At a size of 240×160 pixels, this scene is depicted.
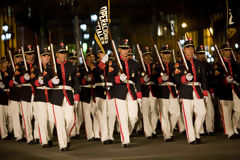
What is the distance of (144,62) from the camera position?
1438 cm

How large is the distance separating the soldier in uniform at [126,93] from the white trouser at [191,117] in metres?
1.16

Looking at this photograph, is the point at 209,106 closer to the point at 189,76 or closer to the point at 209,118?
the point at 209,118

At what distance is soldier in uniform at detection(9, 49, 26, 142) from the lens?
1438 cm

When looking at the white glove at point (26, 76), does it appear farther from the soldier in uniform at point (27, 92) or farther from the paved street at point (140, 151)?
the paved street at point (140, 151)

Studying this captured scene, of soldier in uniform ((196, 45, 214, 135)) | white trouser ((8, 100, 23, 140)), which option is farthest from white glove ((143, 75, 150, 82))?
white trouser ((8, 100, 23, 140))

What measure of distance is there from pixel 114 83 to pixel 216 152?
10.4ft

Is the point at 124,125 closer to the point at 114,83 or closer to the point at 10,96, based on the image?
the point at 114,83

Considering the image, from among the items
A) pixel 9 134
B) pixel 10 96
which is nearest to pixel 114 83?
pixel 10 96

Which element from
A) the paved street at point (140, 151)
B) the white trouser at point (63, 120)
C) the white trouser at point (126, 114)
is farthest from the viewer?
the white trouser at point (126, 114)

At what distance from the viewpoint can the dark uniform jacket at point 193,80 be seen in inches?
469

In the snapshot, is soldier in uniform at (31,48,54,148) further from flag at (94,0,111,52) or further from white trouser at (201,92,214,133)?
white trouser at (201,92,214,133)

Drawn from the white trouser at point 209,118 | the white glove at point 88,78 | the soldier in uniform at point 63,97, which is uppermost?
the white glove at point 88,78

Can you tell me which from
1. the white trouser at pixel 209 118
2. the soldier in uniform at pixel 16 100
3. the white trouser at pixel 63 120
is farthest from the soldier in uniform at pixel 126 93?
the soldier in uniform at pixel 16 100

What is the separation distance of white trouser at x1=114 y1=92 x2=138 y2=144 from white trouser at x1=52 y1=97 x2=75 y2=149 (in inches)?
44.2
